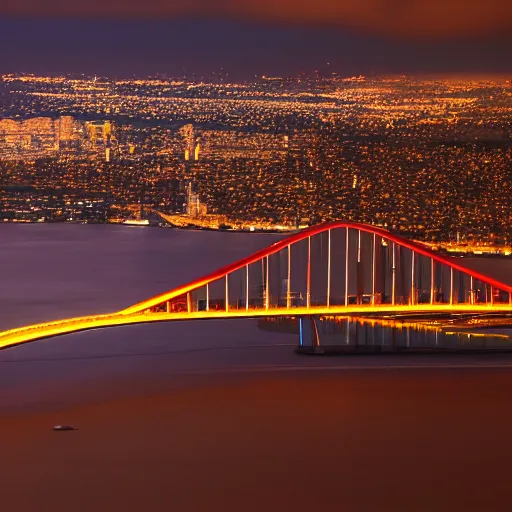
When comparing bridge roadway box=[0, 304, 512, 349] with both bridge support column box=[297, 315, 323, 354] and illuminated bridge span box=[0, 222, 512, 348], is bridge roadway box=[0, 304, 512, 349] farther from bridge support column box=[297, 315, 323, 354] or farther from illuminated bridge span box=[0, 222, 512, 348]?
bridge support column box=[297, 315, 323, 354]

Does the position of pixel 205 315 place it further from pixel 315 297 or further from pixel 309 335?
pixel 315 297

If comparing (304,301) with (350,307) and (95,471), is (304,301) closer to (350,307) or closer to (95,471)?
(350,307)

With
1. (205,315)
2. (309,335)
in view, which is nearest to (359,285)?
(309,335)

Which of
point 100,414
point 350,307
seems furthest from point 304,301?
point 100,414

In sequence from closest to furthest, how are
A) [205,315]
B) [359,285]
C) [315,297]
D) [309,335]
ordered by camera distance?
[205,315] → [309,335] → [359,285] → [315,297]

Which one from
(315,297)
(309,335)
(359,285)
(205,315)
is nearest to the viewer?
(205,315)

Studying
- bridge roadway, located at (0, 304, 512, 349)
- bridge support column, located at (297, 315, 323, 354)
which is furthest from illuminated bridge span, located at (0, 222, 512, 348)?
bridge support column, located at (297, 315, 323, 354)

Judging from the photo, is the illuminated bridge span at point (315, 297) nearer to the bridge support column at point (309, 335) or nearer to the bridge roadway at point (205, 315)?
the bridge roadway at point (205, 315)
